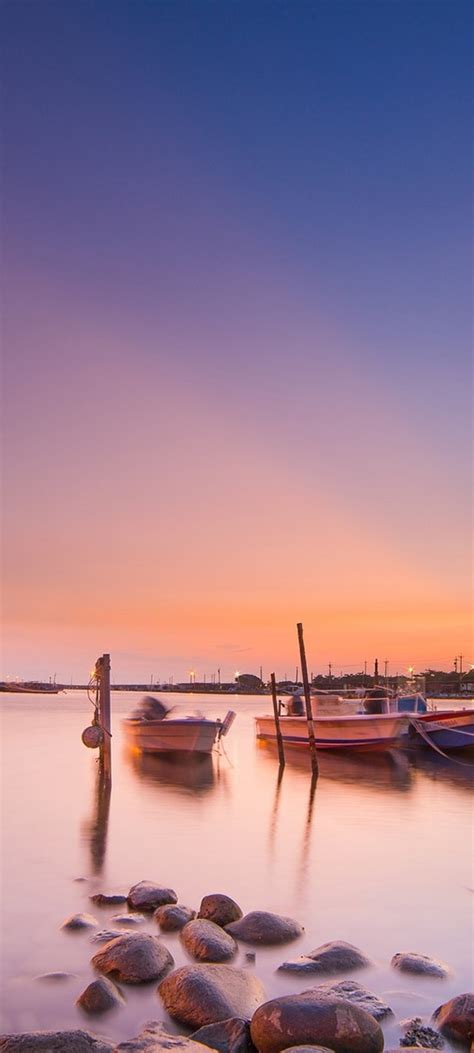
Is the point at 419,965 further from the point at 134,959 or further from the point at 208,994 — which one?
the point at 134,959

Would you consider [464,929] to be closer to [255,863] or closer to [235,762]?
[255,863]

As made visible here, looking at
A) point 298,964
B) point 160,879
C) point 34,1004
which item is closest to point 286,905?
point 160,879

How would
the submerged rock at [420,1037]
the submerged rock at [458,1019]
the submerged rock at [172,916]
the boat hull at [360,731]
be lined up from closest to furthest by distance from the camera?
the submerged rock at [420,1037]
the submerged rock at [458,1019]
the submerged rock at [172,916]
the boat hull at [360,731]

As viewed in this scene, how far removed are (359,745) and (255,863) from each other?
2038cm

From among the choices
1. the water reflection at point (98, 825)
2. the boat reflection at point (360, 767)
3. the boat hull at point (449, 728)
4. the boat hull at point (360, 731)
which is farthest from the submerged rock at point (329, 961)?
the boat hull at point (449, 728)

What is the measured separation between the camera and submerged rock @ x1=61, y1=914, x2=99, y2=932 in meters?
10.1

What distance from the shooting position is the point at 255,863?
48.9ft

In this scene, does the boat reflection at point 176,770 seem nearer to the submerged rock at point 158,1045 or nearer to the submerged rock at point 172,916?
the submerged rock at point 172,916

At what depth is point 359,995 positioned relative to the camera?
7258 mm

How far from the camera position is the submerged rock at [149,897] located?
1076 centimetres

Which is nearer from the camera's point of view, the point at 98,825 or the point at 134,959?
the point at 134,959

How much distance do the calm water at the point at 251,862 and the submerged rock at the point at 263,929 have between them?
0.21 m

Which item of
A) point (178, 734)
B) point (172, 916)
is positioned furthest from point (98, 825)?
point (178, 734)

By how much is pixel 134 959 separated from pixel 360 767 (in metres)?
24.5
